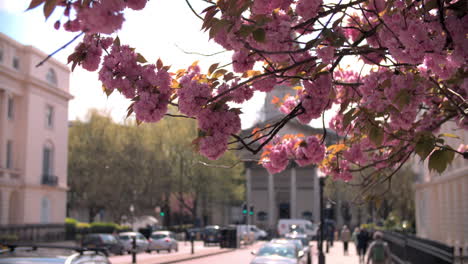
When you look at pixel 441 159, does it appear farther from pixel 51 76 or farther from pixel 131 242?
pixel 51 76

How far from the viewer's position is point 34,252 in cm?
718

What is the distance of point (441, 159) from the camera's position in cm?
504

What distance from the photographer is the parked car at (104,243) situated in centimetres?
3594

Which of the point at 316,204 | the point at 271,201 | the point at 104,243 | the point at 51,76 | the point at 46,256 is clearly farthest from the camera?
the point at 271,201

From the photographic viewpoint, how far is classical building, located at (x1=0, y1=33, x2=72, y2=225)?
42.9m

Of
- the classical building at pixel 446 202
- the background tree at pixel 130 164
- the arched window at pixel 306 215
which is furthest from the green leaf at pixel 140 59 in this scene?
the arched window at pixel 306 215

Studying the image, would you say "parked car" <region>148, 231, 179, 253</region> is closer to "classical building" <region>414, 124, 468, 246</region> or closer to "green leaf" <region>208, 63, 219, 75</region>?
"classical building" <region>414, 124, 468, 246</region>

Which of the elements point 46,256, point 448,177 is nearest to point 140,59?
point 46,256

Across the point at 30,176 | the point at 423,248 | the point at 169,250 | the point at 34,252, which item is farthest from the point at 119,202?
the point at 34,252

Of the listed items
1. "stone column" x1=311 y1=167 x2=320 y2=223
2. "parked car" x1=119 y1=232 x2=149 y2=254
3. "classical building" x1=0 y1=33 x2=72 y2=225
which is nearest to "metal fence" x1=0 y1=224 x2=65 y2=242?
"classical building" x1=0 y1=33 x2=72 y2=225

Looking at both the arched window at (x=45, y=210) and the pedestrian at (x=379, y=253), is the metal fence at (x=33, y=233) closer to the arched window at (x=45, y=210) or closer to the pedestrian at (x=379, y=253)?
the arched window at (x=45, y=210)

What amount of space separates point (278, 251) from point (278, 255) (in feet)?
1.34

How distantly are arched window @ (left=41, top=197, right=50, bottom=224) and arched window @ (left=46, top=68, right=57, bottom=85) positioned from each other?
9575mm

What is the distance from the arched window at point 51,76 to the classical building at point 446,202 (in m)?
29.8
